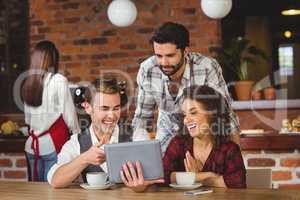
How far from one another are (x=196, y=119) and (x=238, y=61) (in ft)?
7.43

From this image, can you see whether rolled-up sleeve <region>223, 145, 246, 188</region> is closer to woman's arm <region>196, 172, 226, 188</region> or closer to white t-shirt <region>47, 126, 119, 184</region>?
woman's arm <region>196, 172, 226, 188</region>

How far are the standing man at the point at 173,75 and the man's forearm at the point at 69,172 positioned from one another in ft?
2.13

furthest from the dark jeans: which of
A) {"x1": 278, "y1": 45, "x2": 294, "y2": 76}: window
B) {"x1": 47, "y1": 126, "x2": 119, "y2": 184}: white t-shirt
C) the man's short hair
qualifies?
{"x1": 278, "y1": 45, "x2": 294, "y2": 76}: window

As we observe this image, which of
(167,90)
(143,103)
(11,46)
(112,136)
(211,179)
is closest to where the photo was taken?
(211,179)

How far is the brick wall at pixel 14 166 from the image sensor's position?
153 inches

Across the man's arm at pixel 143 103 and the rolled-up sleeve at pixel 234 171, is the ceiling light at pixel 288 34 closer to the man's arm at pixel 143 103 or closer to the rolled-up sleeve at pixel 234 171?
the man's arm at pixel 143 103

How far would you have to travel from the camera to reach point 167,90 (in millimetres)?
3133

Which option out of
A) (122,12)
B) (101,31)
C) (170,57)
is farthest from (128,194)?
(101,31)

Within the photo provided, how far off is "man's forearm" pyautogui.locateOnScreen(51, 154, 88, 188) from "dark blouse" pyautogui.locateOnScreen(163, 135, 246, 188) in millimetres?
409

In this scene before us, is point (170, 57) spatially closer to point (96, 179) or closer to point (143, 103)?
point (143, 103)

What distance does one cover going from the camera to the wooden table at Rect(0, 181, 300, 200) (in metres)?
2.02

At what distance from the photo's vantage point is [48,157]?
11.5ft

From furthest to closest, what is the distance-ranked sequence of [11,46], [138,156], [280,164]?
[11,46], [280,164], [138,156]

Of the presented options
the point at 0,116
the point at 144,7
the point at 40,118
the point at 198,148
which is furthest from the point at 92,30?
the point at 198,148
